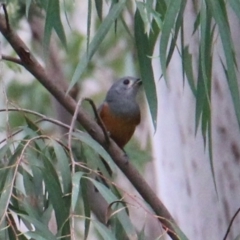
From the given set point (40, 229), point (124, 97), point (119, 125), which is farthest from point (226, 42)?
point (124, 97)

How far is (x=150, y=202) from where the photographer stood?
2246 millimetres

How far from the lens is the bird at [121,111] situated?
10.6 ft

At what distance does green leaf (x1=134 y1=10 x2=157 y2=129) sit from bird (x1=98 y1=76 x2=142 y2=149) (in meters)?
1.08

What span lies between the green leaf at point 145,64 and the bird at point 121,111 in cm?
108

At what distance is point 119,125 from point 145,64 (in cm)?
117

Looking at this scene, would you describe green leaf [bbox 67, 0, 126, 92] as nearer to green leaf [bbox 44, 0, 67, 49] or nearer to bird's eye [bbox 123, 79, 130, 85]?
green leaf [bbox 44, 0, 67, 49]

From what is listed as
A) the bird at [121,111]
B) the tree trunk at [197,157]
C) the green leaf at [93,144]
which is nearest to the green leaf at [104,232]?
the green leaf at [93,144]

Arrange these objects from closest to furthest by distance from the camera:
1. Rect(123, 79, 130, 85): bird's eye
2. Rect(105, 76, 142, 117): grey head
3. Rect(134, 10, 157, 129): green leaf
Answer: Rect(134, 10, 157, 129): green leaf < Rect(105, 76, 142, 117): grey head < Rect(123, 79, 130, 85): bird's eye

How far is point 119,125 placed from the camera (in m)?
3.26

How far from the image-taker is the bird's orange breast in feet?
10.5

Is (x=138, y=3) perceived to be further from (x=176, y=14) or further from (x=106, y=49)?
(x=106, y=49)

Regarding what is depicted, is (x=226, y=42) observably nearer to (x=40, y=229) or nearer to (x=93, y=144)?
(x=93, y=144)

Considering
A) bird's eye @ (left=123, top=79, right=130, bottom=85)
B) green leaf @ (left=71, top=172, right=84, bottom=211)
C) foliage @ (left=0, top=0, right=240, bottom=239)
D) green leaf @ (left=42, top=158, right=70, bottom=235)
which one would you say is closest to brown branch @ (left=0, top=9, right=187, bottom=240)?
foliage @ (left=0, top=0, right=240, bottom=239)

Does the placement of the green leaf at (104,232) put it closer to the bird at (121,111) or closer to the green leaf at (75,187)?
the green leaf at (75,187)
